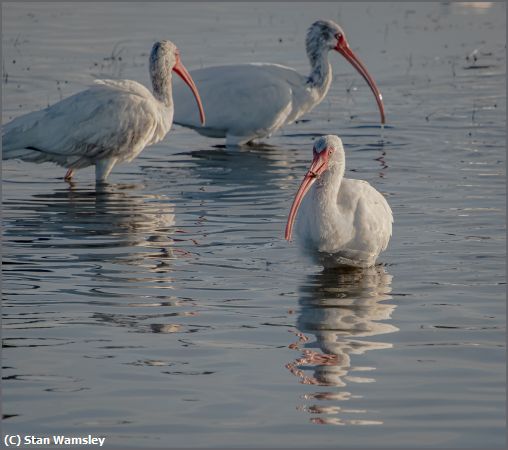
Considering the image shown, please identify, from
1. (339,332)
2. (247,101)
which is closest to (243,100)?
(247,101)

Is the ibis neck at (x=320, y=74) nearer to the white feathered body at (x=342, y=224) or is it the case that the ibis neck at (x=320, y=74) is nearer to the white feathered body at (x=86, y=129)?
the white feathered body at (x=86, y=129)

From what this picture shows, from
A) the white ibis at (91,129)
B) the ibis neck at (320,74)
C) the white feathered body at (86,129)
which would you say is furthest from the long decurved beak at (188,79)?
the ibis neck at (320,74)

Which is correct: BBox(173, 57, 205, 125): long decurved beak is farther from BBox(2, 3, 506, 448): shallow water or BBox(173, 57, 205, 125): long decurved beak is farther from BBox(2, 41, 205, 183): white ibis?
BBox(2, 41, 205, 183): white ibis

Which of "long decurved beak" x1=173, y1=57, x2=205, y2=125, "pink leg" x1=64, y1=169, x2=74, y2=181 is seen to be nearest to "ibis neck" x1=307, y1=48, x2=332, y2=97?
"long decurved beak" x1=173, y1=57, x2=205, y2=125

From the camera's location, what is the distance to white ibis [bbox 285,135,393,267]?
29.6ft

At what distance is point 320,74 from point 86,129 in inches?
143

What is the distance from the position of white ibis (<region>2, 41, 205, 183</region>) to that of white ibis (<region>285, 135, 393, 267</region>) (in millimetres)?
3951

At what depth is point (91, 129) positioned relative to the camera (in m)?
12.9

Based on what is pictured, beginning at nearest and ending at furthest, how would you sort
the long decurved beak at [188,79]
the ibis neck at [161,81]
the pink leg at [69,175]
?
the pink leg at [69,175], the ibis neck at [161,81], the long decurved beak at [188,79]

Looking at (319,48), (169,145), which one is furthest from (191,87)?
(319,48)

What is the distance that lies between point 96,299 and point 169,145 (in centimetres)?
679

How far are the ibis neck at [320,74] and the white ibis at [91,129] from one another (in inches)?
108

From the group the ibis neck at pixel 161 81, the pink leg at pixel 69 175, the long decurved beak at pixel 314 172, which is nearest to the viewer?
the long decurved beak at pixel 314 172

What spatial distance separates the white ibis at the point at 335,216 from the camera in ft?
29.6
